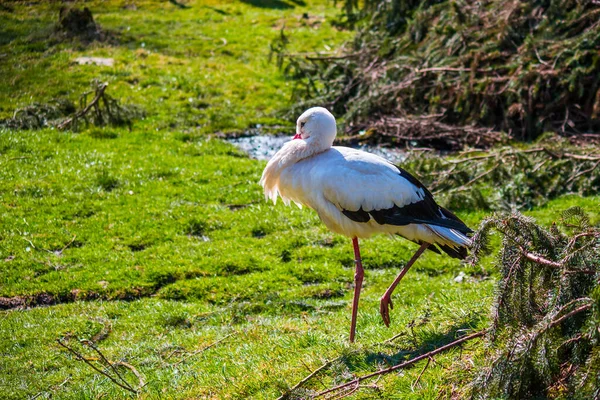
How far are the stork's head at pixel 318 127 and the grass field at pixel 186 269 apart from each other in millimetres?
1747

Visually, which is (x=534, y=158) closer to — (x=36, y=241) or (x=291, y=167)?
(x=291, y=167)

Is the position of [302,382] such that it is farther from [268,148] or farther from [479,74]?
[479,74]

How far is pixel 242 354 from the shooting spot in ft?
20.5

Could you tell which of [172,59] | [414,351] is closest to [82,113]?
[172,59]

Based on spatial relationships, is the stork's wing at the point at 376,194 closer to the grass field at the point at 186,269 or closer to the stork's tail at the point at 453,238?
the stork's tail at the point at 453,238

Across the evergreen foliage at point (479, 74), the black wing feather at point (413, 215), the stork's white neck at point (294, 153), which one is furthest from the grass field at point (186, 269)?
the evergreen foliage at point (479, 74)

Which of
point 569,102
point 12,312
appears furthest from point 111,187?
point 569,102

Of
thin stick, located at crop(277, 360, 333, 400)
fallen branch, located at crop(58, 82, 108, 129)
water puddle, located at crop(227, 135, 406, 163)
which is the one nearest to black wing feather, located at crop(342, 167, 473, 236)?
thin stick, located at crop(277, 360, 333, 400)

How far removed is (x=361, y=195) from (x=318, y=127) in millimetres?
786

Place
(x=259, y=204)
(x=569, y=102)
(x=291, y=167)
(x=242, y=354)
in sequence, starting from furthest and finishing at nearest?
(x=569, y=102)
(x=259, y=204)
(x=291, y=167)
(x=242, y=354)

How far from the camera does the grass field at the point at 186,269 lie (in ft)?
19.2

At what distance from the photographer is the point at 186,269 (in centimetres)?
891

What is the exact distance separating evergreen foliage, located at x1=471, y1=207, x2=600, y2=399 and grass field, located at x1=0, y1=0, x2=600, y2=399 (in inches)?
17.3

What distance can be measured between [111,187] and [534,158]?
20.5ft
